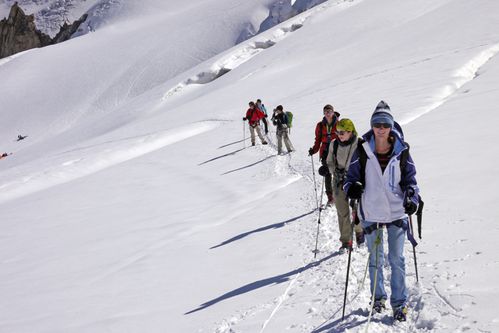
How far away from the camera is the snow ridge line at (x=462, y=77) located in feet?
53.0

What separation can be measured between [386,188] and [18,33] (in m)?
141

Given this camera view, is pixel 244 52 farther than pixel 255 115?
Yes

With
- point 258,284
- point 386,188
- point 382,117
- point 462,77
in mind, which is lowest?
point 258,284

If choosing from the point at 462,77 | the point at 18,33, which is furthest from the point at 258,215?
the point at 18,33

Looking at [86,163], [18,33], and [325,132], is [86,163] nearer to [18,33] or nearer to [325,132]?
[325,132]

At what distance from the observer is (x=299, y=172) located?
13117 millimetres

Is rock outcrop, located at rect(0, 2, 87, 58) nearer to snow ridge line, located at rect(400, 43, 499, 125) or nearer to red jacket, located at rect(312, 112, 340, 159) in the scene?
snow ridge line, located at rect(400, 43, 499, 125)

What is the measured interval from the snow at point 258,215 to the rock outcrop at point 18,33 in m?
107

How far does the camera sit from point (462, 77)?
64.9 feet

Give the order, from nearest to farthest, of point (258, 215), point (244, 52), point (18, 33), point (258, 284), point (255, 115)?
point (258, 284)
point (258, 215)
point (255, 115)
point (244, 52)
point (18, 33)

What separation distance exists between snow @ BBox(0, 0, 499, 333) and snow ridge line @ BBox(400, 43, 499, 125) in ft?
0.36

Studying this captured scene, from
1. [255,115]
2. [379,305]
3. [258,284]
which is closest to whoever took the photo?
[379,305]

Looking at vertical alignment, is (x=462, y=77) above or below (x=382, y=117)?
below

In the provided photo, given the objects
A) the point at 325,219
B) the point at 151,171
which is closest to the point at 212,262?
the point at 325,219
